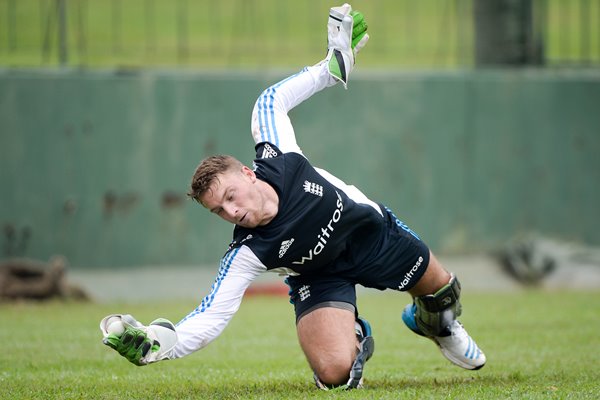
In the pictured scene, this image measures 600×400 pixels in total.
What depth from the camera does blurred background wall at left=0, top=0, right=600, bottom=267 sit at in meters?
12.7

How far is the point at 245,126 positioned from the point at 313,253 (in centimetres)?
720

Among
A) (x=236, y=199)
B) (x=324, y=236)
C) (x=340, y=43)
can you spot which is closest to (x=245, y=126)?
(x=340, y=43)

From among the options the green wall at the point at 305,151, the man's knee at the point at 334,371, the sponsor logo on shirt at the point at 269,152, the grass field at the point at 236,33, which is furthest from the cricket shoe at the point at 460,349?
the grass field at the point at 236,33

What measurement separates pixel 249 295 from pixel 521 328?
167 inches

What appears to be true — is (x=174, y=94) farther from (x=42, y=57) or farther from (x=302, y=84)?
(x=302, y=84)

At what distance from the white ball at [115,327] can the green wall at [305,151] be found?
7.58 m

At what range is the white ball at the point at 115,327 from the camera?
207 inches

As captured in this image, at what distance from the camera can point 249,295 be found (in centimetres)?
1305

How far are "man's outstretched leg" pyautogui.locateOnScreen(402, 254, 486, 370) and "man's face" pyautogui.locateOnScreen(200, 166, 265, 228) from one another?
139 cm

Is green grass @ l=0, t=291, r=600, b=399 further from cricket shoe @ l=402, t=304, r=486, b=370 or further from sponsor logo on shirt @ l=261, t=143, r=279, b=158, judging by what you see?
sponsor logo on shirt @ l=261, t=143, r=279, b=158

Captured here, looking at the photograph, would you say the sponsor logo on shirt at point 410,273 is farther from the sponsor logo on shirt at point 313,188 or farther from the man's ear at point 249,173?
the man's ear at point 249,173

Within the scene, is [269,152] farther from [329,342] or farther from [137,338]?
[137,338]

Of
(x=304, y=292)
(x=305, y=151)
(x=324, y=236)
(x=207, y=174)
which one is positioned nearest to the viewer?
(x=207, y=174)

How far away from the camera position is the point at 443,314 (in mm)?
6840
